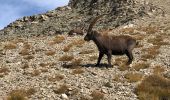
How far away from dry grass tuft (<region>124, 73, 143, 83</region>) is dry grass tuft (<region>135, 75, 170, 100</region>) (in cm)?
49

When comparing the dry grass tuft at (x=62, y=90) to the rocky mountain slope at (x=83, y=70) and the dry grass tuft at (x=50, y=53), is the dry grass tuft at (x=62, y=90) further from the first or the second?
the dry grass tuft at (x=50, y=53)

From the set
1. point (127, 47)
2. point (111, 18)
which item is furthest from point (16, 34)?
point (127, 47)

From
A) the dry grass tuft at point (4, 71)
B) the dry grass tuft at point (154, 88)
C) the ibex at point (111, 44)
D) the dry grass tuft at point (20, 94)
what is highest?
the ibex at point (111, 44)

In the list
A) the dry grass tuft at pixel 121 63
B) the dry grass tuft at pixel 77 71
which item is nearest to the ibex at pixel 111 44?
the dry grass tuft at pixel 121 63

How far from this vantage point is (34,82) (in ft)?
81.3

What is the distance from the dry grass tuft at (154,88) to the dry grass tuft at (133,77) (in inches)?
19.2

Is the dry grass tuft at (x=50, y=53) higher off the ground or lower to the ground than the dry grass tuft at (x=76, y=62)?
higher

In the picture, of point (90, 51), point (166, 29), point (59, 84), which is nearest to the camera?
point (59, 84)

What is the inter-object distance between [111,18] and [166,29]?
15.8 meters

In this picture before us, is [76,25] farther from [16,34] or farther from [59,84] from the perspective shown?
[59,84]

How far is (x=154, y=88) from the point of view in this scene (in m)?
23.2

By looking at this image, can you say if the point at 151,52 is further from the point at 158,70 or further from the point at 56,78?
the point at 56,78

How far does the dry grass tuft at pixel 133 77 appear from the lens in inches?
969

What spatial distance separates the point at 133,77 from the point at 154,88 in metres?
2.02
